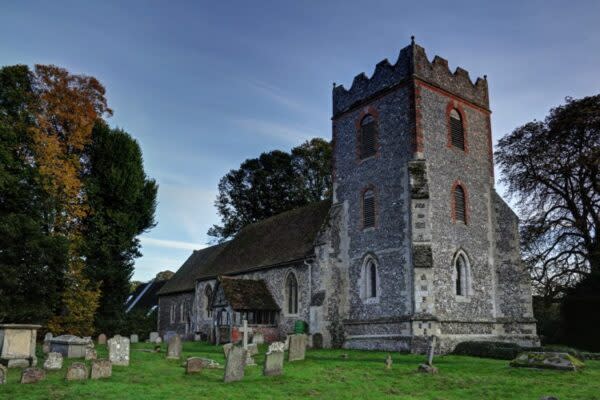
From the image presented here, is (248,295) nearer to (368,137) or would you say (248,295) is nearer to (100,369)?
(368,137)

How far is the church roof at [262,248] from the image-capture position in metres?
28.8

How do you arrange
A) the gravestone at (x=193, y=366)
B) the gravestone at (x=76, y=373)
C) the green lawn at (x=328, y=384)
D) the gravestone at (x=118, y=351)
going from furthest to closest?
1. the gravestone at (x=118, y=351)
2. the gravestone at (x=193, y=366)
3. the gravestone at (x=76, y=373)
4. the green lawn at (x=328, y=384)

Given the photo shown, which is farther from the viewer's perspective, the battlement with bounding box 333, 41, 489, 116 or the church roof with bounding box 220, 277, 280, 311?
the church roof with bounding box 220, 277, 280, 311

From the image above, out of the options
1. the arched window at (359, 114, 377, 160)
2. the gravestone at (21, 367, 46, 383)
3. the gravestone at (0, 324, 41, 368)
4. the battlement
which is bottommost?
the gravestone at (21, 367, 46, 383)

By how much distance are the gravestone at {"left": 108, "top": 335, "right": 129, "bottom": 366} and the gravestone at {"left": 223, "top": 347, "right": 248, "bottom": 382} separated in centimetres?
460

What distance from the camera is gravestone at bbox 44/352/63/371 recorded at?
48.6 ft

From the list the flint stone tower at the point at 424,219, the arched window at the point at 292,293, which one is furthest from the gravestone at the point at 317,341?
the arched window at the point at 292,293

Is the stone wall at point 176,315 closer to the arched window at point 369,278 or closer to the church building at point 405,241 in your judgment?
the church building at point 405,241

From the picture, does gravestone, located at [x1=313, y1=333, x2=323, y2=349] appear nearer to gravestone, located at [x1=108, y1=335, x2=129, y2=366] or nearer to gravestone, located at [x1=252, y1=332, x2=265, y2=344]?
gravestone, located at [x1=252, y1=332, x2=265, y2=344]

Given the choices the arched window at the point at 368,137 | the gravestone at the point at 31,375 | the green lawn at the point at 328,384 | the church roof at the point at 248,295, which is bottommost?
the green lawn at the point at 328,384

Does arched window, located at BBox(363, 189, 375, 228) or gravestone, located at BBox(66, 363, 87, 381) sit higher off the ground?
arched window, located at BBox(363, 189, 375, 228)

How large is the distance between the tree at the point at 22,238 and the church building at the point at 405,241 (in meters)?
8.22

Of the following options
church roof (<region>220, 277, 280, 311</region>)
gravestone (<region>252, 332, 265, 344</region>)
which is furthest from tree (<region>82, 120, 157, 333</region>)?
gravestone (<region>252, 332, 265, 344</region>)

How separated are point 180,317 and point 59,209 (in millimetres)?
12724
